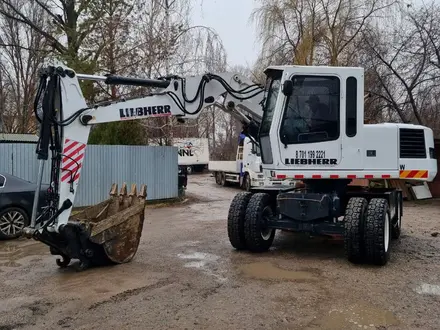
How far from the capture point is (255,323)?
15.4 feet

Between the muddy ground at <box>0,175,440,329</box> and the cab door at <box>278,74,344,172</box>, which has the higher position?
the cab door at <box>278,74,344,172</box>

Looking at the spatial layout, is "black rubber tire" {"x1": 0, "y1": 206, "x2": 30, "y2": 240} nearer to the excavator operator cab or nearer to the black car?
the black car

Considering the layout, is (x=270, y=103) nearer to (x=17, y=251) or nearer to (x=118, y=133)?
(x=17, y=251)

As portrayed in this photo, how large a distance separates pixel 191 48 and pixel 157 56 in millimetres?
1947

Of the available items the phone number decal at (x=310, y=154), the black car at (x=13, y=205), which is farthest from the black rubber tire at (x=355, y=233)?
the black car at (x=13, y=205)

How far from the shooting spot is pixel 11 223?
9.43m

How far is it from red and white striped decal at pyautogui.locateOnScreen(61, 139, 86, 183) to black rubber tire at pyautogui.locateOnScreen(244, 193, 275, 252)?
9.85 ft

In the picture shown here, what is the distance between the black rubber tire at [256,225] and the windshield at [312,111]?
4.21ft

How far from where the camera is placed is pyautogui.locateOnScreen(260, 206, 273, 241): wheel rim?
26.6 ft

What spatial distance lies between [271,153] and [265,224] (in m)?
1.32

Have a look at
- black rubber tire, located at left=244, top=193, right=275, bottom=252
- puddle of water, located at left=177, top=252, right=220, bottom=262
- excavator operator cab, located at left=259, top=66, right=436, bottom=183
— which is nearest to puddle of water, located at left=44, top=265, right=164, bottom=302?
puddle of water, located at left=177, top=252, right=220, bottom=262

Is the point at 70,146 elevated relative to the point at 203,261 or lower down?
elevated

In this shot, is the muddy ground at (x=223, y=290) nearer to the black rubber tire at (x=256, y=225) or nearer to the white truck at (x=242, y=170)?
the black rubber tire at (x=256, y=225)

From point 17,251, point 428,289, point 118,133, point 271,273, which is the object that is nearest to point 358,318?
point 428,289
